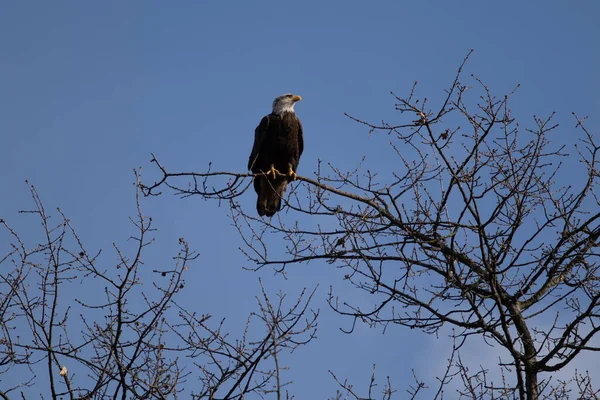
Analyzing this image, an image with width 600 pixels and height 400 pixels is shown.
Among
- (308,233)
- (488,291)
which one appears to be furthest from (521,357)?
(308,233)

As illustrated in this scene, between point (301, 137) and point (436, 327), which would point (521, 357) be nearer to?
point (436, 327)

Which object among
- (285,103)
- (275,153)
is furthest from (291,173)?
(285,103)

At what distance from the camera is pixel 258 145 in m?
8.41

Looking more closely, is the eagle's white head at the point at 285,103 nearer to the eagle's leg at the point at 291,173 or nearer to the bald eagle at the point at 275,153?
the bald eagle at the point at 275,153

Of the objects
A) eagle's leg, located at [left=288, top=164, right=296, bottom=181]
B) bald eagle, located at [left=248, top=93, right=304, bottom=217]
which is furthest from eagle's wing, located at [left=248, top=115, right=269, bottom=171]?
eagle's leg, located at [left=288, top=164, right=296, bottom=181]

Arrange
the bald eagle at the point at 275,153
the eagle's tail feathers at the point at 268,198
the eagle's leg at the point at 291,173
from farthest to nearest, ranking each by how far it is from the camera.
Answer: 1. the eagle's tail feathers at the point at 268,198
2. the bald eagle at the point at 275,153
3. the eagle's leg at the point at 291,173

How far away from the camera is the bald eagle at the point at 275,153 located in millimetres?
8312

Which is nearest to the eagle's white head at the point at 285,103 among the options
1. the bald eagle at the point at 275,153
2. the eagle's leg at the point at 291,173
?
the bald eagle at the point at 275,153

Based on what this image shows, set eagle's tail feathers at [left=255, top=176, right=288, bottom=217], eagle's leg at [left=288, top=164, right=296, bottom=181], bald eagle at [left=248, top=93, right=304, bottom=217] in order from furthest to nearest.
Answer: eagle's tail feathers at [left=255, top=176, right=288, bottom=217], bald eagle at [left=248, top=93, right=304, bottom=217], eagle's leg at [left=288, top=164, right=296, bottom=181]

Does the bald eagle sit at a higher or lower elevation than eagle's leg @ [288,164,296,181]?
higher

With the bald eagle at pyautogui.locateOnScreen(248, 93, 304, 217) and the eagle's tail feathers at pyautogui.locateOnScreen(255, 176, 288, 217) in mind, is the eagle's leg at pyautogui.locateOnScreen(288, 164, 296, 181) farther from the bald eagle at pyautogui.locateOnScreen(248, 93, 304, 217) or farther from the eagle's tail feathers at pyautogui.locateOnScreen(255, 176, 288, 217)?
the eagle's tail feathers at pyautogui.locateOnScreen(255, 176, 288, 217)

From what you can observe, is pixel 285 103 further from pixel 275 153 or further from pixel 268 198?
pixel 268 198

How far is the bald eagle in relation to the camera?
8.31 meters

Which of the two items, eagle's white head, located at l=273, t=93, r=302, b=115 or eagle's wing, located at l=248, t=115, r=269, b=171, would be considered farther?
eagle's white head, located at l=273, t=93, r=302, b=115
